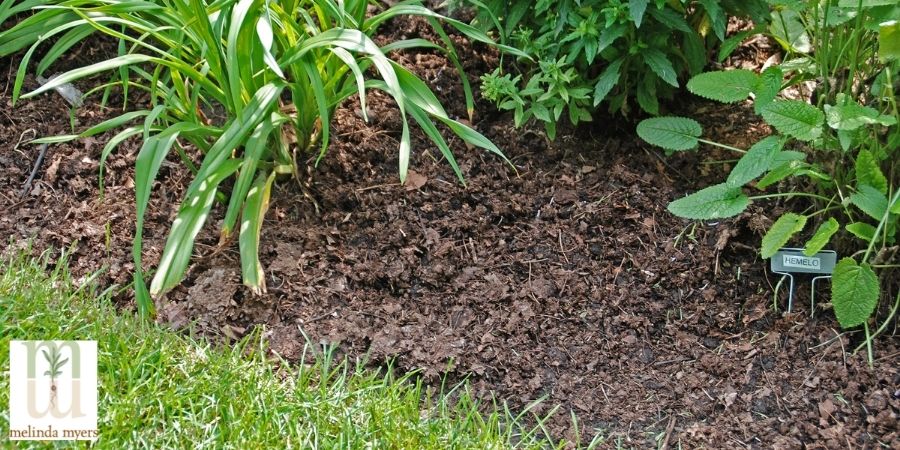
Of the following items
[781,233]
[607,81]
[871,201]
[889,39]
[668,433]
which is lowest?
[668,433]

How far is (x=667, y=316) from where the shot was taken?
2.64 m

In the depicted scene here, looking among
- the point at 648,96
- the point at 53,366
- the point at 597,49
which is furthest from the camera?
the point at 648,96

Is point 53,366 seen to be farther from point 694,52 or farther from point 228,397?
point 694,52

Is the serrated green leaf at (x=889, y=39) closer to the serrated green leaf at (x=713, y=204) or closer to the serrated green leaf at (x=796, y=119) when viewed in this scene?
the serrated green leaf at (x=796, y=119)

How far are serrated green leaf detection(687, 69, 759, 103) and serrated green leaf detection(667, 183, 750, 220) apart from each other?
0.83ft

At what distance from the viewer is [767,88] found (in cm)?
260

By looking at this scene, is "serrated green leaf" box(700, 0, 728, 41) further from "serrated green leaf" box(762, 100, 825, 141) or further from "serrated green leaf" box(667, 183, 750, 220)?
"serrated green leaf" box(667, 183, 750, 220)

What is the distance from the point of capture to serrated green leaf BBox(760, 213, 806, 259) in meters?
2.45

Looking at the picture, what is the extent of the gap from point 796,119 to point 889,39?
29 centimetres

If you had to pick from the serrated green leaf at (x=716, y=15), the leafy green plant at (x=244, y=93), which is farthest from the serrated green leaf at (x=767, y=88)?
A: the leafy green plant at (x=244, y=93)

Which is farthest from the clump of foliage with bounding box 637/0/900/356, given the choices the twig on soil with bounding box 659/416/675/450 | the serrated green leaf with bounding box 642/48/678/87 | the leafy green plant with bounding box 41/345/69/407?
the leafy green plant with bounding box 41/345/69/407

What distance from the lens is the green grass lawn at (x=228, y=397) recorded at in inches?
85.4

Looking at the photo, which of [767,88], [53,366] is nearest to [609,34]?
[767,88]

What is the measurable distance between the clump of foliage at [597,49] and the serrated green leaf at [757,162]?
403 millimetres
